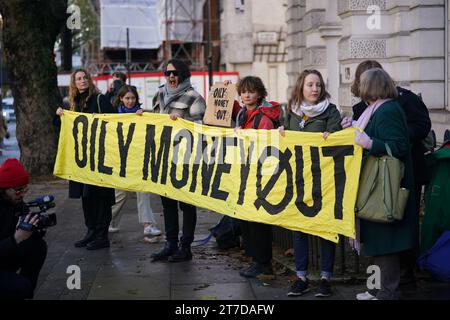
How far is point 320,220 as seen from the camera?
719 centimetres

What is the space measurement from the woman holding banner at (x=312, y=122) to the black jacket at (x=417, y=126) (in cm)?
59

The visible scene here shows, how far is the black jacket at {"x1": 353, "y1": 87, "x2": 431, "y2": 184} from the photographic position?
23.2 ft

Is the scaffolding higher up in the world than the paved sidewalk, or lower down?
higher up

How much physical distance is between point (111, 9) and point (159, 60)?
4.12 metres

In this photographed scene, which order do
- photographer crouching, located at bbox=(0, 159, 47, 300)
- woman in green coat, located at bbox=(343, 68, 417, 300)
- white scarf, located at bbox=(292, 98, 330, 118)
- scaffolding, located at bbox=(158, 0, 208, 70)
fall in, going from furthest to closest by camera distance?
scaffolding, located at bbox=(158, 0, 208, 70)
white scarf, located at bbox=(292, 98, 330, 118)
woman in green coat, located at bbox=(343, 68, 417, 300)
photographer crouching, located at bbox=(0, 159, 47, 300)

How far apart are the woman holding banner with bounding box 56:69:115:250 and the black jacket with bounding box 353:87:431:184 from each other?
3.81 meters

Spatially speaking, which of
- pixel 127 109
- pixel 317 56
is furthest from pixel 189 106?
pixel 317 56

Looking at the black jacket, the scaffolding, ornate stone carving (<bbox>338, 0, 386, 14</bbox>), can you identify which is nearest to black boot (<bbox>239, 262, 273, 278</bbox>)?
the black jacket

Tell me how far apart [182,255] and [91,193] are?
A: 1506 mm

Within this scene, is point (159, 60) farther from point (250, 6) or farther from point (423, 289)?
point (423, 289)

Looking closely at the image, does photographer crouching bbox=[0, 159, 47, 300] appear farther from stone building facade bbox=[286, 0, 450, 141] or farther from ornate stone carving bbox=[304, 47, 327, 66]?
ornate stone carving bbox=[304, 47, 327, 66]

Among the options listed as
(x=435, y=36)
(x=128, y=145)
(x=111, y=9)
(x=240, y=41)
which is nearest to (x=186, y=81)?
(x=128, y=145)

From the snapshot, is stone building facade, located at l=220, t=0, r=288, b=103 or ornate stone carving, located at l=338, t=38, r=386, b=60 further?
stone building facade, located at l=220, t=0, r=288, b=103

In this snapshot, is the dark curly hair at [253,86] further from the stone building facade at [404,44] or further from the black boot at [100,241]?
the stone building facade at [404,44]
